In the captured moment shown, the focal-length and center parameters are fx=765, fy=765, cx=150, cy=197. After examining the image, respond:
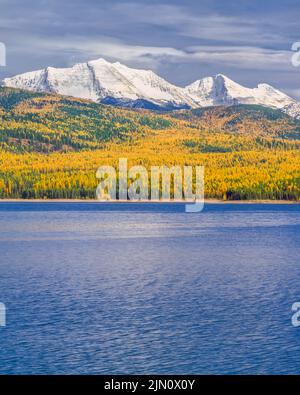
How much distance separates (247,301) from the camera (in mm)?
81938

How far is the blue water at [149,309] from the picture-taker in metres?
58.5

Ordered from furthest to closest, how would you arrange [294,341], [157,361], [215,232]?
[215,232] → [294,341] → [157,361]

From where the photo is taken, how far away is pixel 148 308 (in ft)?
255

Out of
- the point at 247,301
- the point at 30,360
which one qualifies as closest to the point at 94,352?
the point at 30,360

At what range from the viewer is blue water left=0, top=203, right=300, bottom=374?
58469mm

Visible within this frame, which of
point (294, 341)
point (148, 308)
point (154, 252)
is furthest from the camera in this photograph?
point (154, 252)

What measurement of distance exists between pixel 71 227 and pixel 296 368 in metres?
144

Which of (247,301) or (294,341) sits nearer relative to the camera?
(294,341)

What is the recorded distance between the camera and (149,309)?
7719cm

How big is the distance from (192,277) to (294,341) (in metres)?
38.6
